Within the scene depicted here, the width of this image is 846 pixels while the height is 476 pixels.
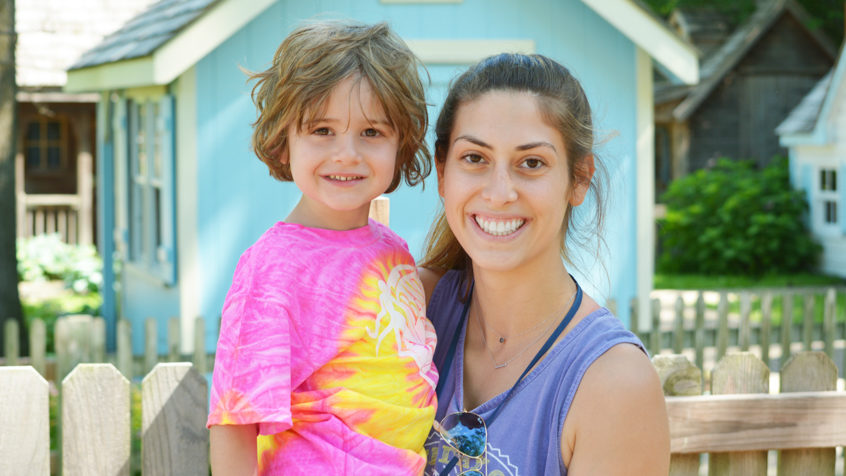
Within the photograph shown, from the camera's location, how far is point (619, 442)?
218 cm

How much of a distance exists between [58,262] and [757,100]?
50.8 feet

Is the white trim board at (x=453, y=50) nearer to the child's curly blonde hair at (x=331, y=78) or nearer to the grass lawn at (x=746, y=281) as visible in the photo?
the child's curly blonde hair at (x=331, y=78)

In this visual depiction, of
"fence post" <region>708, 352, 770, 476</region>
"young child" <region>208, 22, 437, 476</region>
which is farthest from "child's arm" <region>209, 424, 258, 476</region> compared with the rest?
"fence post" <region>708, 352, 770, 476</region>

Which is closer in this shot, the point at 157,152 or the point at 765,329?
the point at 765,329

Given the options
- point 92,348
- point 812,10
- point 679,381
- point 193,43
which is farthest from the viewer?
point 812,10

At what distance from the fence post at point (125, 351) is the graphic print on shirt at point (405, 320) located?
5343 millimetres

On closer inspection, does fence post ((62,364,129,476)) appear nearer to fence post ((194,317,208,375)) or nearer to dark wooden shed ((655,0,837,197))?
fence post ((194,317,208,375))

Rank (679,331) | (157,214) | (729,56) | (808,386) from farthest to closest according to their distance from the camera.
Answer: (729,56) → (157,214) → (679,331) → (808,386)

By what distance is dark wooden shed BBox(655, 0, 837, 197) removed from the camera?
2302 cm

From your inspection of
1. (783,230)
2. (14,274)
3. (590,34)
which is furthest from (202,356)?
(783,230)

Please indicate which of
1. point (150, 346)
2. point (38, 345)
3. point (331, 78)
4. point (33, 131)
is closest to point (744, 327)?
point (150, 346)

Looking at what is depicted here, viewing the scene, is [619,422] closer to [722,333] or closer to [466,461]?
[466,461]

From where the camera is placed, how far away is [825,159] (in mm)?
18891

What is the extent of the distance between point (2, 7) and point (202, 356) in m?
3.89
